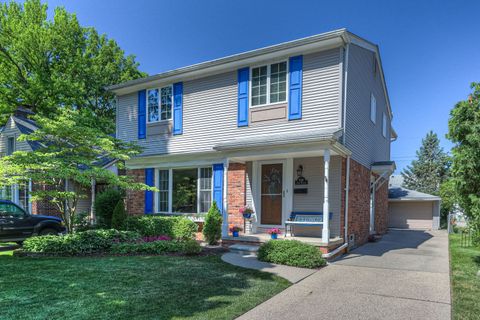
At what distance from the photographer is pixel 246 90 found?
1027cm

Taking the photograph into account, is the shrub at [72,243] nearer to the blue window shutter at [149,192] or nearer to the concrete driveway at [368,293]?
the blue window shutter at [149,192]

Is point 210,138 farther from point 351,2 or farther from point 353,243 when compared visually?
point 351,2

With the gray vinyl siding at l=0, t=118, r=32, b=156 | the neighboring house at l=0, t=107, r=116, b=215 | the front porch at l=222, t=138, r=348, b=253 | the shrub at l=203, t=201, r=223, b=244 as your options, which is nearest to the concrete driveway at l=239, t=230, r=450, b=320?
the front porch at l=222, t=138, r=348, b=253

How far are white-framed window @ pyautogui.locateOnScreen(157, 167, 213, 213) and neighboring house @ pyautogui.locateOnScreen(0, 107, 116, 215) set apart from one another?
3.53 m

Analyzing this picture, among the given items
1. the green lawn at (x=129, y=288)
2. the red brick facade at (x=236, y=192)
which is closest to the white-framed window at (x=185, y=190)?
the red brick facade at (x=236, y=192)

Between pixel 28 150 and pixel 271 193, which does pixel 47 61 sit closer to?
pixel 28 150

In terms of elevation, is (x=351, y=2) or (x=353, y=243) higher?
(x=351, y=2)

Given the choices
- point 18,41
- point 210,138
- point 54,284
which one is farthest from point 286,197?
point 18,41

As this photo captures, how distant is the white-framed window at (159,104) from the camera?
479 inches

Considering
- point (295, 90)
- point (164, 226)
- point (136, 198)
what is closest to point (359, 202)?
point (295, 90)

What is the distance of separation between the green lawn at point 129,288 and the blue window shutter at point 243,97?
507 centimetres

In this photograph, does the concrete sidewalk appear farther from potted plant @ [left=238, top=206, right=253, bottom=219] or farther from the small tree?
the small tree

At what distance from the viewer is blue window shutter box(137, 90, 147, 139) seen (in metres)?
12.6

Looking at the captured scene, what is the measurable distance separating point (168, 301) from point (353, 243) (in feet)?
23.8
